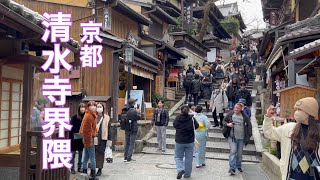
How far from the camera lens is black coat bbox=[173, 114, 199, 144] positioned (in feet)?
32.3

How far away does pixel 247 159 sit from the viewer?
42.4 ft

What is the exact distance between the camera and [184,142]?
9.84m

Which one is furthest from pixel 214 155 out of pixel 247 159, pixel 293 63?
pixel 293 63

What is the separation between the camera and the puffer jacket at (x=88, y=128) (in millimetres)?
8875

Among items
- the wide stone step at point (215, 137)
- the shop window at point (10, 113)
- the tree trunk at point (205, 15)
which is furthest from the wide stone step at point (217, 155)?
the tree trunk at point (205, 15)

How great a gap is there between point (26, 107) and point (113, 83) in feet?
30.1

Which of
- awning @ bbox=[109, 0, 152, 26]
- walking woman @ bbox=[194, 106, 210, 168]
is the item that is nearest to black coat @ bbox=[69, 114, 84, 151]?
walking woman @ bbox=[194, 106, 210, 168]

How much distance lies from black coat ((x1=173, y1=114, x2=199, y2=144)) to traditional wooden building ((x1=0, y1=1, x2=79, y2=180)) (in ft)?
10.4

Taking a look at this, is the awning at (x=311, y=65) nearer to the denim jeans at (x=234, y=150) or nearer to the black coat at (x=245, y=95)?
the denim jeans at (x=234, y=150)

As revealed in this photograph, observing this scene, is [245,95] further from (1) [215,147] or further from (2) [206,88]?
(2) [206,88]

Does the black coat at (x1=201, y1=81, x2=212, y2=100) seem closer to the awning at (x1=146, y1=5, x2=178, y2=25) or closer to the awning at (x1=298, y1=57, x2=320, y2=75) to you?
the awning at (x1=146, y1=5, x2=178, y2=25)

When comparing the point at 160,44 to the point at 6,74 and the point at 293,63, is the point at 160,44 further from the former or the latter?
the point at 6,74

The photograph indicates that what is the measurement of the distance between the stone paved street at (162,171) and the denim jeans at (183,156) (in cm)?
40

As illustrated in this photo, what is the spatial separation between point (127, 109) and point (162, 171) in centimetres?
271
